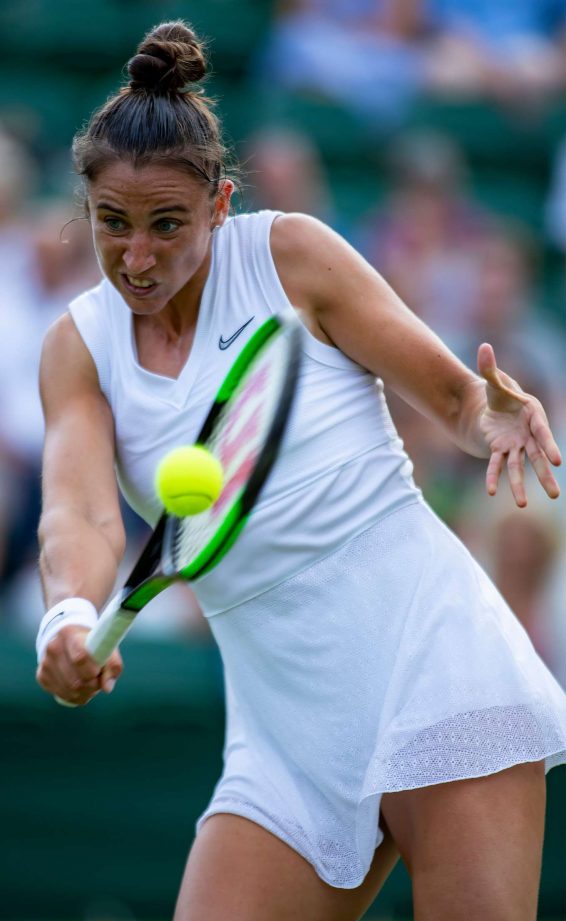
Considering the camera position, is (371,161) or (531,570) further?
(371,161)

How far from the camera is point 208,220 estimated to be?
9.64 feet

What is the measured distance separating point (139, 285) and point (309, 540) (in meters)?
0.61

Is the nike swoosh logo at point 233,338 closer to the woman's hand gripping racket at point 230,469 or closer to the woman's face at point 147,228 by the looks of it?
the woman's face at point 147,228

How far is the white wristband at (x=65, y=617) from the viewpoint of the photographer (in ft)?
8.47

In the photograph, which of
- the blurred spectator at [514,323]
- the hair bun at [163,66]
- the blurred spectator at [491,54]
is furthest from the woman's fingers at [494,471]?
the blurred spectator at [491,54]

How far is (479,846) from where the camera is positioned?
8.74 feet

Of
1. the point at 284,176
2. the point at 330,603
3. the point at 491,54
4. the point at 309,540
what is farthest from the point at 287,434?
the point at 491,54

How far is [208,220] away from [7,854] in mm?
3650

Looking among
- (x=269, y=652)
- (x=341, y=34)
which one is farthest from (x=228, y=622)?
(x=341, y=34)

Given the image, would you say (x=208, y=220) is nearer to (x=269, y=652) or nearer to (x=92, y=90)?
(x=269, y=652)

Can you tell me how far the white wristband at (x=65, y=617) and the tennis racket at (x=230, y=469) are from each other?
103 mm

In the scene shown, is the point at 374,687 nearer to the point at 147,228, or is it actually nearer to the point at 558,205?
the point at 147,228

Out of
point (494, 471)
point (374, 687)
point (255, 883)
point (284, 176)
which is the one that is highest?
point (494, 471)

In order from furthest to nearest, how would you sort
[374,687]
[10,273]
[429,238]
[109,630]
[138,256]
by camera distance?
[429,238] < [10,273] < [374,687] < [138,256] < [109,630]
